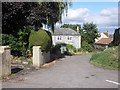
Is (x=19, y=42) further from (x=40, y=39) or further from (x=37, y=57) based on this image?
(x=37, y=57)

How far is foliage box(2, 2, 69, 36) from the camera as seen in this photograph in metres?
23.1

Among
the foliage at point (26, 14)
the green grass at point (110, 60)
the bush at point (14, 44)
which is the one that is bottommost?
the green grass at point (110, 60)

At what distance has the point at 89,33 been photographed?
269ft

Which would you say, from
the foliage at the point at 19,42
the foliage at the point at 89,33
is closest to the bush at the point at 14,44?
the foliage at the point at 19,42

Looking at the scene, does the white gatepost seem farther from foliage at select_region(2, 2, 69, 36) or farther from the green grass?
the green grass

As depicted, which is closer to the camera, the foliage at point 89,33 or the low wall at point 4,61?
the low wall at point 4,61

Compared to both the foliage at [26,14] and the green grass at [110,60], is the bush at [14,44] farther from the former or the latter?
the green grass at [110,60]

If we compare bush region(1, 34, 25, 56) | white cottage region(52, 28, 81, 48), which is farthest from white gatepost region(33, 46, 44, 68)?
white cottage region(52, 28, 81, 48)

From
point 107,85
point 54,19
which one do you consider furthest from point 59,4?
point 107,85

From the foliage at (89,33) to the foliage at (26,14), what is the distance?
176 ft

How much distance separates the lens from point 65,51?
2000 inches

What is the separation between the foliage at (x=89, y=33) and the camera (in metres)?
80.0

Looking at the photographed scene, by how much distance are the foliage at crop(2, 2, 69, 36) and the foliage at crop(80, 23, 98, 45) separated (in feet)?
176

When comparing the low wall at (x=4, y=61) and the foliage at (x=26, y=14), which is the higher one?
the foliage at (x=26, y=14)
